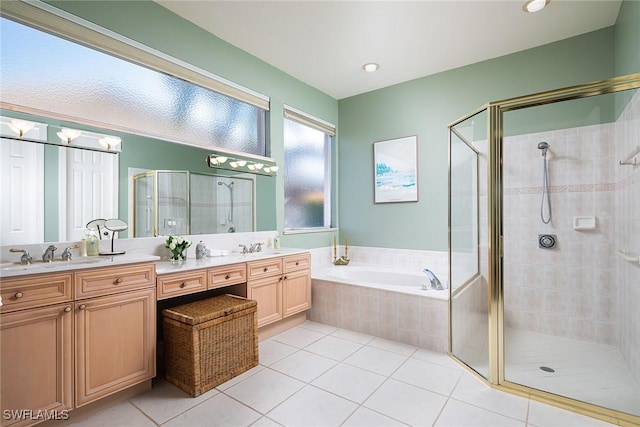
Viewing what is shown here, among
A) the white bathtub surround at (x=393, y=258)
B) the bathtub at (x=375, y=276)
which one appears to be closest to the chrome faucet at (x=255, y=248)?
the bathtub at (x=375, y=276)

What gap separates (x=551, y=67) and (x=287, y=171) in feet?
9.66

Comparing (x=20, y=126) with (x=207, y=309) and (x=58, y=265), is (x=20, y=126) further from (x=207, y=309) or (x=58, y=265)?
(x=207, y=309)

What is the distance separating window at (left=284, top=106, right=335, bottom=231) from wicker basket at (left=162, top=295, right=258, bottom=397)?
1.59 meters

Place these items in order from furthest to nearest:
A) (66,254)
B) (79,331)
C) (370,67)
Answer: (370,67)
(66,254)
(79,331)

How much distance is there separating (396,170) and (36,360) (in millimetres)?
3600

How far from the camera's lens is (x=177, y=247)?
2.37 m

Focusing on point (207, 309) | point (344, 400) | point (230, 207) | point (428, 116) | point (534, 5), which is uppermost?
point (534, 5)

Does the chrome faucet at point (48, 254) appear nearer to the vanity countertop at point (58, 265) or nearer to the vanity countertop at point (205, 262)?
the vanity countertop at point (58, 265)

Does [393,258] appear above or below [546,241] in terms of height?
below

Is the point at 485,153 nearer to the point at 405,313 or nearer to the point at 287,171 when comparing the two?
the point at 405,313

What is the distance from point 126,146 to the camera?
2.19m

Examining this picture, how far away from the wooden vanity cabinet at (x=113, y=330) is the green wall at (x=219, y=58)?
1734 millimetres

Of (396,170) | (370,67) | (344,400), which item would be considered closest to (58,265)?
(344,400)

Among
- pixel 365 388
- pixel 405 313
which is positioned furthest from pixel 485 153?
pixel 365 388
